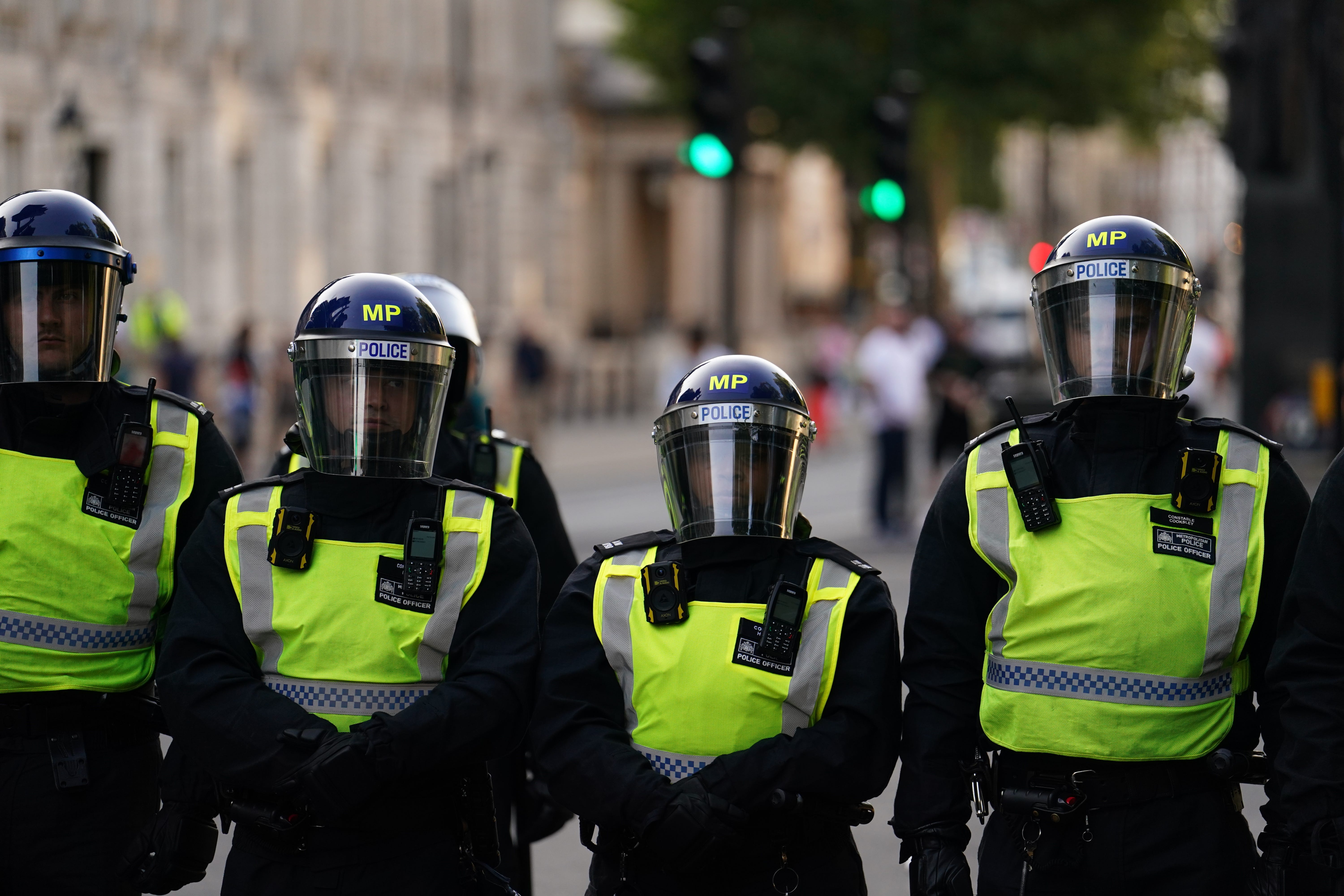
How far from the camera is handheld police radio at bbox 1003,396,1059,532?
3.71 m

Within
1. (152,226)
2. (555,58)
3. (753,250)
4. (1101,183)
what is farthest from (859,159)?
(1101,183)

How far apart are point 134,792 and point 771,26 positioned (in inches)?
1270

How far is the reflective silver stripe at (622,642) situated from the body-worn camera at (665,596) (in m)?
0.04

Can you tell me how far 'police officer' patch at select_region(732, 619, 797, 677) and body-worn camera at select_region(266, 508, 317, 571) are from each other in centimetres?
86

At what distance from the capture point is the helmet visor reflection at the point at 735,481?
3.89 meters

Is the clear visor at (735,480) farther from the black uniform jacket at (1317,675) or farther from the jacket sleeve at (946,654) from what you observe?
the black uniform jacket at (1317,675)

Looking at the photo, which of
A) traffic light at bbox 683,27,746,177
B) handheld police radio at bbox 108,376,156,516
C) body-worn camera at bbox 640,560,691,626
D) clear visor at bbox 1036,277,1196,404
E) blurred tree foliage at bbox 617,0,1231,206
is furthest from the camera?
blurred tree foliage at bbox 617,0,1231,206

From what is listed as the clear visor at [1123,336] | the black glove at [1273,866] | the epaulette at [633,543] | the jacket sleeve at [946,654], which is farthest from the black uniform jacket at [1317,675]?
the epaulette at [633,543]

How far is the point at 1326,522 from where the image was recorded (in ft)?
11.5

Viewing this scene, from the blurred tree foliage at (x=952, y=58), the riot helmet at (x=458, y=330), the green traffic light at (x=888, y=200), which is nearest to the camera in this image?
the riot helmet at (x=458, y=330)

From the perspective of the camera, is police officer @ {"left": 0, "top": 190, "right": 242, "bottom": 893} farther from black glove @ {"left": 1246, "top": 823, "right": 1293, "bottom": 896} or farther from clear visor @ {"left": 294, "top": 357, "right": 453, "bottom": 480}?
black glove @ {"left": 1246, "top": 823, "right": 1293, "bottom": 896}

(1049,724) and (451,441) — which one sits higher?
(451,441)

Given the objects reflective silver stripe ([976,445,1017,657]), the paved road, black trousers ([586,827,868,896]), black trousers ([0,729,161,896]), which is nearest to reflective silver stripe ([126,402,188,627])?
black trousers ([0,729,161,896])

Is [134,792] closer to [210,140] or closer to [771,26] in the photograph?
[210,140]
